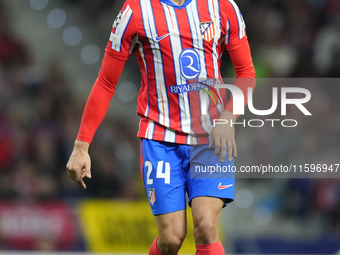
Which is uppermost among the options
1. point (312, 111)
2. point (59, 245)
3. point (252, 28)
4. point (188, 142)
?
point (252, 28)

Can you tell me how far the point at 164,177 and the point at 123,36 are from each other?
0.75 m

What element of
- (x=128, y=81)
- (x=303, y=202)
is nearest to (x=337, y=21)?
(x=303, y=202)

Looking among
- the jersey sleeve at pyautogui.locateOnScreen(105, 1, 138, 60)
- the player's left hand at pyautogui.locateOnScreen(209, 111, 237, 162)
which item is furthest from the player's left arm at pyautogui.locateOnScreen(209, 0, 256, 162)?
the jersey sleeve at pyautogui.locateOnScreen(105, 1, 138, 60)

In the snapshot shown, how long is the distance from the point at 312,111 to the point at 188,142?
123 inches

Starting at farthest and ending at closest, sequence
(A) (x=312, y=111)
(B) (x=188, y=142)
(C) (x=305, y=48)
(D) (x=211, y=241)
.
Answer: (C) (x=305, y=48) < (A) (x=312, y=111) < (B) (x=188, y=142) < (D) (x=211, y=241)

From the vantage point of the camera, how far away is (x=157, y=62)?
2.38 metres

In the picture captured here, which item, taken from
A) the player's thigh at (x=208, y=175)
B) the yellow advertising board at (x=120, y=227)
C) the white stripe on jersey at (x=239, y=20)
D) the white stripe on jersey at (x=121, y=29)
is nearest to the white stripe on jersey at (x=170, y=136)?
the player's thigh at (x=208, y=175)

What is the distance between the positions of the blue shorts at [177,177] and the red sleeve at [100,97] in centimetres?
31

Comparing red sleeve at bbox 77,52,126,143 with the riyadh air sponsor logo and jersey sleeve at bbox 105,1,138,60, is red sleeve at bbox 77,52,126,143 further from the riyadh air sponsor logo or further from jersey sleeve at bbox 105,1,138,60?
the riyadh air sponsor logo

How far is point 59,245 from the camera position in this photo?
4672 mm

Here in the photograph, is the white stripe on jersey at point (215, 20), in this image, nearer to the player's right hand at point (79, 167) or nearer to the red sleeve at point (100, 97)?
the red sleeve at point (100, 97)

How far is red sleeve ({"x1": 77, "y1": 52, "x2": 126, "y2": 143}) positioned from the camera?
2418mm

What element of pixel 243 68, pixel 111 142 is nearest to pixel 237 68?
pixel 243 68

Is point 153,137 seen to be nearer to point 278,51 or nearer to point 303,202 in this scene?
point 303,202
